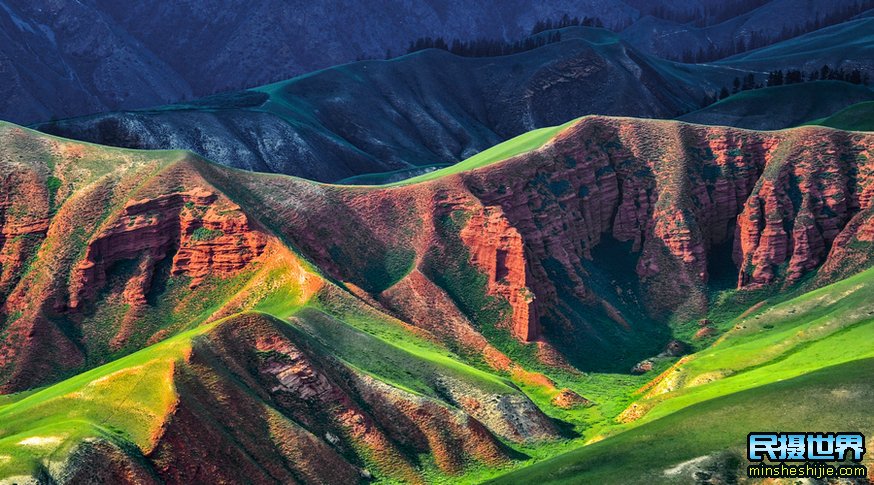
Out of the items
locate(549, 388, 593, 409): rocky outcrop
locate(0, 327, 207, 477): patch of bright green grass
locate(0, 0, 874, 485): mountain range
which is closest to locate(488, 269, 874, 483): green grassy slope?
locate(0, 0, 874, 485): mountain range

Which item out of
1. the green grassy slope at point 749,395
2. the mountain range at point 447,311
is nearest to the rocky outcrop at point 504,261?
the mountain range at point 447,311

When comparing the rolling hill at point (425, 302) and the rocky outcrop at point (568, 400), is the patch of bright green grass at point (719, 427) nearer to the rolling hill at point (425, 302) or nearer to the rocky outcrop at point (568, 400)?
the rolling hill at point (425, 302)

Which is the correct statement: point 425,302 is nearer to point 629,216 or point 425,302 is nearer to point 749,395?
point 629,216

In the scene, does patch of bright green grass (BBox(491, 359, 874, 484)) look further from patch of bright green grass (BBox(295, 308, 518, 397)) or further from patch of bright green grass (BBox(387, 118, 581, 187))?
patch of bright green grass (BBox(387, 118, 581, 187))

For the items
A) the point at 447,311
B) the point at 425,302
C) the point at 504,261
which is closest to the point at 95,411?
the point at 425,302

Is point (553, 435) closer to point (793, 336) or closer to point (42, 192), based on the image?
point (793, 336)
